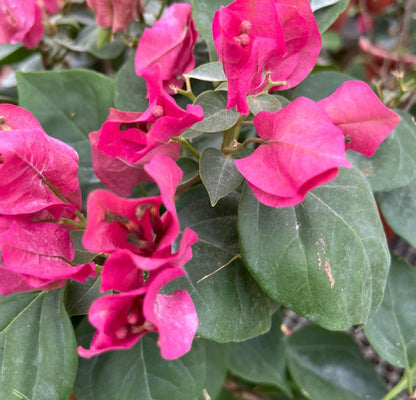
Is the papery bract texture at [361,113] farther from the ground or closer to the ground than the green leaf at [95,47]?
farther from the ground

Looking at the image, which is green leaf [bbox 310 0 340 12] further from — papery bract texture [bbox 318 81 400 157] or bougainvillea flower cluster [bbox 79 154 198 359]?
bougainvillea flower cluster [bbox 79 154 198 359]

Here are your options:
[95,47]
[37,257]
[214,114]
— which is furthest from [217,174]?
[95,47]

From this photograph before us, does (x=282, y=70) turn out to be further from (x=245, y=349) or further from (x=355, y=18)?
(x=355, y=18)

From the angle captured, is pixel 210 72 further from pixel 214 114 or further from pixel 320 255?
pixel 320 255

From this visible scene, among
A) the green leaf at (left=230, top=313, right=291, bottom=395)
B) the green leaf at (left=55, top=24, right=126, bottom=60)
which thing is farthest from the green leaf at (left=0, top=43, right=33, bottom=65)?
the green leaf at (left=230, top=313, right=291, bottom=395)

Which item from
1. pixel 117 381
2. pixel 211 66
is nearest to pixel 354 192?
pixel 211 66

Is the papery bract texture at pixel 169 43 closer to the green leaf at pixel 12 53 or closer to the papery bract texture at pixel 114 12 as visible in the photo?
the papery bract texture at pixel 114 12

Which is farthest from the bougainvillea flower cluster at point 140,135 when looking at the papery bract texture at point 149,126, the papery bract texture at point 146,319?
the papery bract texture at point 146,319
